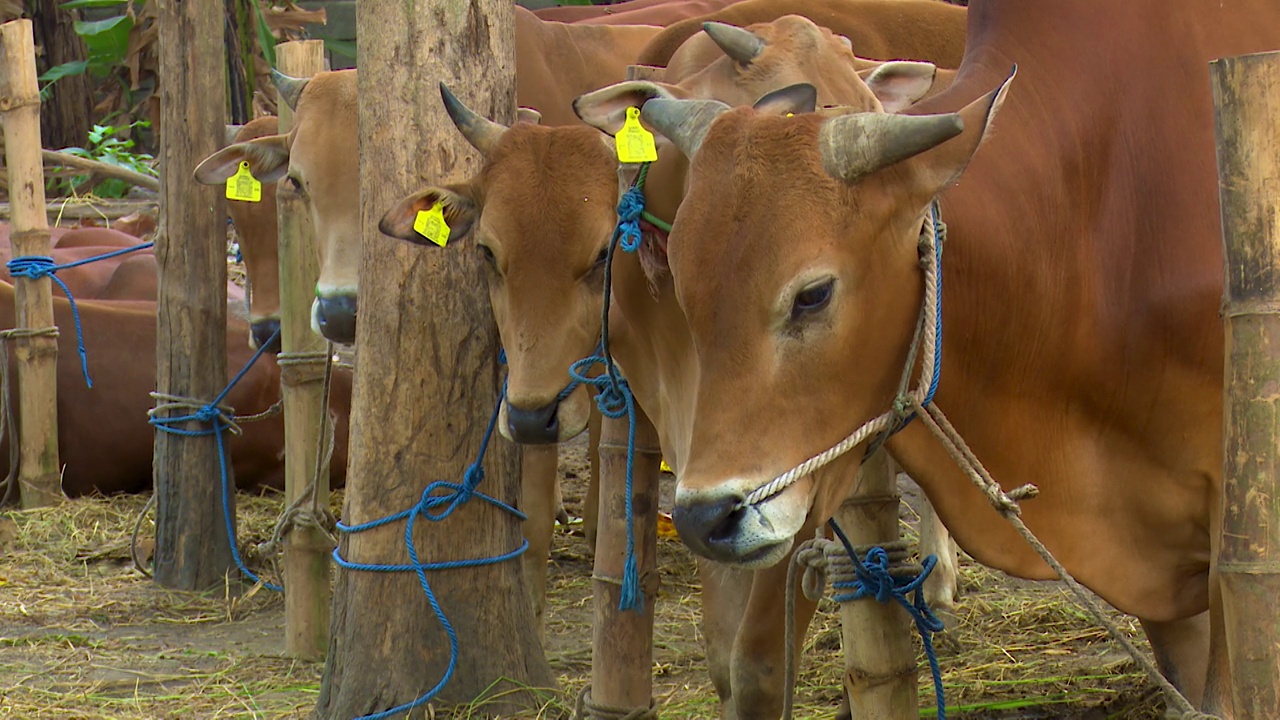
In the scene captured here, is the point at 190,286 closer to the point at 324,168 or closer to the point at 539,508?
the point at 324,168

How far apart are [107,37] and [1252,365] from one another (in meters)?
11.7

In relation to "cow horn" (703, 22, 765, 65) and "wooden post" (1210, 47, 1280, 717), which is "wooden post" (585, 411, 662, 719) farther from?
"wooden post" (1210, 47, 1280, 717)

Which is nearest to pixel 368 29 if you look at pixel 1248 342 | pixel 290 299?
pixel 290 299

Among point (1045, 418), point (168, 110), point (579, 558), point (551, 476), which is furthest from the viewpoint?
point (579, 558)

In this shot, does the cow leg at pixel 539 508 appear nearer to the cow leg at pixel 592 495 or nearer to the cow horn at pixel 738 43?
the cow leg at pixel 592 495

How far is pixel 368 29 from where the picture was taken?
3.95 meters

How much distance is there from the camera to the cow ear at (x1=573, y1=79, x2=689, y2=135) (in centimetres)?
388

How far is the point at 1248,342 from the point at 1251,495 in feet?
0.76

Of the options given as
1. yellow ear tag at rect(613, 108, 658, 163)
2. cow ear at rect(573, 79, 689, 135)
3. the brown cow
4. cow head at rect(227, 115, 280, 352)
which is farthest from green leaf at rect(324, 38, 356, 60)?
the brown cow

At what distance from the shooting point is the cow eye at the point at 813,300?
247 centimetres

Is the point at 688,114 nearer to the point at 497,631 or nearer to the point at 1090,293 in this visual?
the point at 1090,293

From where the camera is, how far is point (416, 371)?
396 cm

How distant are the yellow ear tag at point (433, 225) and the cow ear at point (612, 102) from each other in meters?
0.47

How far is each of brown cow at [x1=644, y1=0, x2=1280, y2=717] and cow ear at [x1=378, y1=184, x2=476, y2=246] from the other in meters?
0.76
